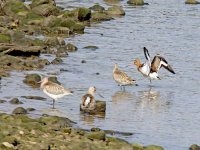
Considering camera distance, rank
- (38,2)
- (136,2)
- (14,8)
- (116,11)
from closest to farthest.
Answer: (14,8) → (38,2) → (116,11) → (136,2)

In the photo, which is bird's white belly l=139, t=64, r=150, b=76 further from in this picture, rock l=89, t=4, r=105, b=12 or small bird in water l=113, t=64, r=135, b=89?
rock l=89, t=4, r=105, b=12

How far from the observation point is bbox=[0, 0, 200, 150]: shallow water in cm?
1917

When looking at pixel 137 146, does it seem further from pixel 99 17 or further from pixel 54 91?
pixel 99 17

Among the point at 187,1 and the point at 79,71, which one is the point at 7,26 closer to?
the point at 79,71

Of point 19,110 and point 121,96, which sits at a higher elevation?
point 19,110

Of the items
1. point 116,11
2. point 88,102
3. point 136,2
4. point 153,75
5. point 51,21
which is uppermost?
point 88,102

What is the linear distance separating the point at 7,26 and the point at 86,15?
23.0 ft

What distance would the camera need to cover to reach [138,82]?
26250 mm

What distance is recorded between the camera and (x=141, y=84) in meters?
25.9

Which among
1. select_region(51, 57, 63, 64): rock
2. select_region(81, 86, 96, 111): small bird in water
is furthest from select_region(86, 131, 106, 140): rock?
select_region(51, 57, 63, 64): rock

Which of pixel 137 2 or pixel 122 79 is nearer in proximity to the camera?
pixel 122 79

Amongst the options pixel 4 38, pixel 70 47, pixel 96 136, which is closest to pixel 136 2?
pixel 70 47

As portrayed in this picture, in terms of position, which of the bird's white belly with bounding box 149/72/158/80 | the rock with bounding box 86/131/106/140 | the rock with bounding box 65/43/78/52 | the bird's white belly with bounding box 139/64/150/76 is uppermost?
the rock with bounding box 86/131/106/140

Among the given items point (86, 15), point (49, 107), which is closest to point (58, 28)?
point (86, 15)
